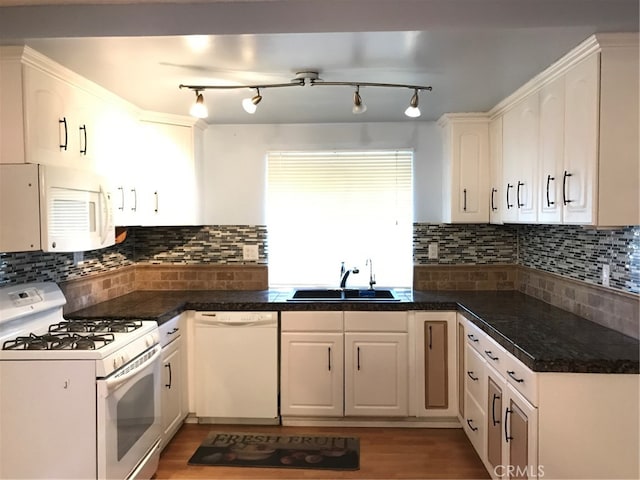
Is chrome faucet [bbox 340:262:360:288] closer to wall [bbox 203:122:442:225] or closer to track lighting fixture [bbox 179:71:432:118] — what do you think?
wall [bbox 203:122:442:225]

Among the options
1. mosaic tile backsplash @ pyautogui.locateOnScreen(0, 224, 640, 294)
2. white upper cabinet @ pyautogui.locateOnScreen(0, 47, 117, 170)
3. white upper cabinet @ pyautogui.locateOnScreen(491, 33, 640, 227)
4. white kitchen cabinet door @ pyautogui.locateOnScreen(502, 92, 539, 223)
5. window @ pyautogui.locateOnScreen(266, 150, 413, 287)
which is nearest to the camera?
white upper cabinet @ pyautogui.locateOnScreen(491, 33, 640, 227)

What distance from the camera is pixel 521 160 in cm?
264

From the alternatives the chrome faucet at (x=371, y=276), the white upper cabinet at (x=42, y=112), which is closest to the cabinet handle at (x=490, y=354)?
the chrome faucet at (x=371, y=276)

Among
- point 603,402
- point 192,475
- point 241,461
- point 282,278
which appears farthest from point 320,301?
point 603,402

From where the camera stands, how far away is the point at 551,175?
2.25 meters

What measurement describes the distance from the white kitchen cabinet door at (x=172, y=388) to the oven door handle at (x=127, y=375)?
276mm

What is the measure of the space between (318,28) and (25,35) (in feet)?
4.13

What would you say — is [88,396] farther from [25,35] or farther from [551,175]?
[551,175]

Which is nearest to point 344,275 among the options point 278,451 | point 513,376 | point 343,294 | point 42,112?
point 343,294

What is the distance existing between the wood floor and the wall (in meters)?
1.56

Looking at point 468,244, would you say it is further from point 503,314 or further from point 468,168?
point 503,314

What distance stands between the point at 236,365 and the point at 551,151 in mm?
2296

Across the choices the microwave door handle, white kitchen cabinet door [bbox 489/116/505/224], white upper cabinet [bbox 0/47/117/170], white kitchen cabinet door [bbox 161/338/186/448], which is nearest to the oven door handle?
white kitchen cabinet door [bbox 161/338/186/448]

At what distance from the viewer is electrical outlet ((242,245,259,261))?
3520 millimetres
